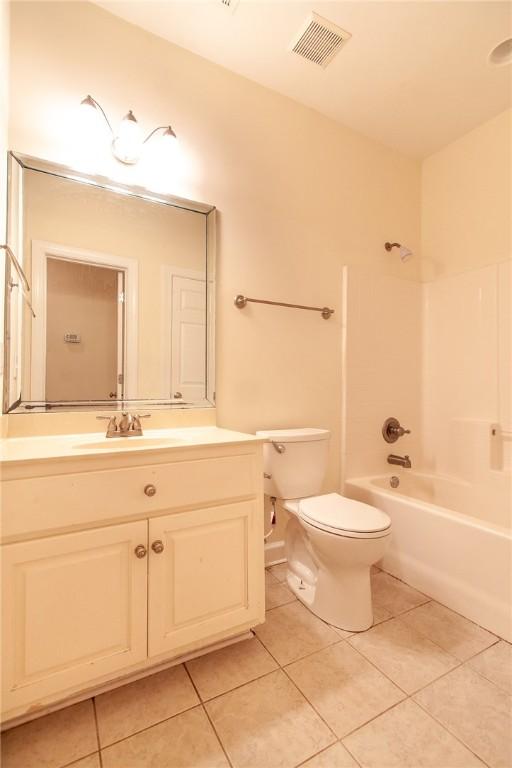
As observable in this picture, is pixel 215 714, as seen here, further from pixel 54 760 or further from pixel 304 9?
pixel 304 9

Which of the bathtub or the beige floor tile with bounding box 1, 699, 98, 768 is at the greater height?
the bathtub

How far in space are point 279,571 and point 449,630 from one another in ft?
2.51

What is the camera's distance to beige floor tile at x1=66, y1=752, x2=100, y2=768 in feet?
2.88

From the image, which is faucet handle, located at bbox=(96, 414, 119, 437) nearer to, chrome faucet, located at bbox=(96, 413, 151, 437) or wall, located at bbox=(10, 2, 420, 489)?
chrome faucet, located at bbox=(96, 413, 151, 437)

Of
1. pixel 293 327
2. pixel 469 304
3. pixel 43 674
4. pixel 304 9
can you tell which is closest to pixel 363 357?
pixel 293 327

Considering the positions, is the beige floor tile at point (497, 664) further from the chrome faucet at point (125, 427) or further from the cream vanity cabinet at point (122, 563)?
the chrome faucet at point (125, 427)

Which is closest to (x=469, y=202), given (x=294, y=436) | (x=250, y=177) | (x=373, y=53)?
(x=373, y=53)

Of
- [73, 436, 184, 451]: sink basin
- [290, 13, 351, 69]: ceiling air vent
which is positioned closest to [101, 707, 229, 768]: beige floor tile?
[73, 436, 184, 451]: sink basin

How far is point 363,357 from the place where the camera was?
216 cm

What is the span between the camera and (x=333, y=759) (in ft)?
2.95

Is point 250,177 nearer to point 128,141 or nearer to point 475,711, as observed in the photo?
point 128,141

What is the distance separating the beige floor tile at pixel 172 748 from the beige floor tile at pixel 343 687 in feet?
1.02

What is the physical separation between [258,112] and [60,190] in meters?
1.10

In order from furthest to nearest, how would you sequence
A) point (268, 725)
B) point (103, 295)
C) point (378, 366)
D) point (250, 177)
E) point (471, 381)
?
1. point (378, 366)
2. point (471, 381)
3. point (250, 177)
4. point (103, 295)
5. point (268, 725)
